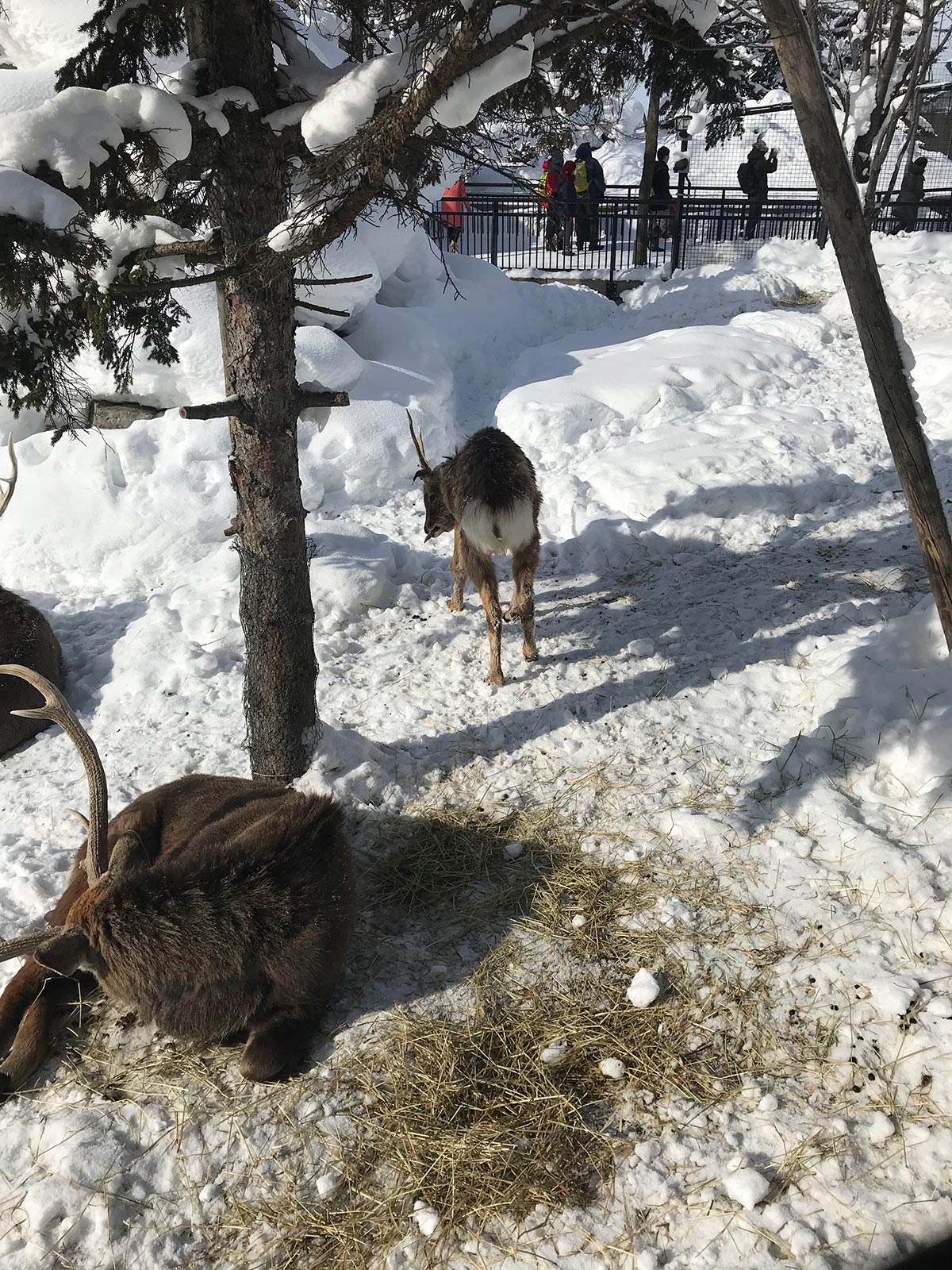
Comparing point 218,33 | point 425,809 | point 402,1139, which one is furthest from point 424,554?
point 402,1139

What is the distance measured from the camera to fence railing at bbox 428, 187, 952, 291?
53.0ft

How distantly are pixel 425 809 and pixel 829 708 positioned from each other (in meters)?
2.25

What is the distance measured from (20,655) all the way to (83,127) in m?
3.64

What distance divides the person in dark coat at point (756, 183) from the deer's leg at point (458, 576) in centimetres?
1432

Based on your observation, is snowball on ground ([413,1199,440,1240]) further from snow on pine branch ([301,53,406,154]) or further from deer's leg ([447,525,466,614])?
deer's leg ([447,525,466,614])

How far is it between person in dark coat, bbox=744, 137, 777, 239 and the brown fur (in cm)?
1771

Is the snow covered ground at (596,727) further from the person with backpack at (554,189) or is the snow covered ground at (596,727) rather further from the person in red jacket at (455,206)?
the person with backpack at (554,189)

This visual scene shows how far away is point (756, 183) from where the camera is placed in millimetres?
18844

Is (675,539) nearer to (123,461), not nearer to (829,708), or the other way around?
(829,708)

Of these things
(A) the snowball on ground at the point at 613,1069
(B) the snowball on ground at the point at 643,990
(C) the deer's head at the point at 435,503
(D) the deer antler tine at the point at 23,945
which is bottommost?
(A) the snowball on ground at the point at 613,1069

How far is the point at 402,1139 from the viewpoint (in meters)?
2.97

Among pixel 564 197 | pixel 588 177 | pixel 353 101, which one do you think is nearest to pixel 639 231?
pixel 564 197

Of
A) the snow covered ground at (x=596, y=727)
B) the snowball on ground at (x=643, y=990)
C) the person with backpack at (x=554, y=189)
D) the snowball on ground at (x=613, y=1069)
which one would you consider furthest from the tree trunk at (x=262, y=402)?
the person with backpack at (x=554, y=189)

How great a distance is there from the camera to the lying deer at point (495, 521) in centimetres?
541
